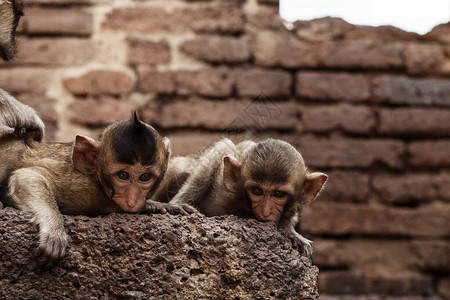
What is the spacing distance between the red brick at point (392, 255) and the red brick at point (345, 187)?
A: 0.84ft

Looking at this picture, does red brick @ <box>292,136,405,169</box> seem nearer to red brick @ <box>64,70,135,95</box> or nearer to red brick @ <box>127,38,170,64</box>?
red brick @ <box>127,38,170,64</box>

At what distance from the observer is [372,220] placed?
3637 millimetres

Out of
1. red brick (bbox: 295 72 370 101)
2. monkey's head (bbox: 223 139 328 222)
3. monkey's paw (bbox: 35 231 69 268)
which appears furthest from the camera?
red brick (bbox: 295 72 370 101)

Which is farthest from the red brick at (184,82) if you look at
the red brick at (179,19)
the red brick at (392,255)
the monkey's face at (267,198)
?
the monkey's face at (267,198)

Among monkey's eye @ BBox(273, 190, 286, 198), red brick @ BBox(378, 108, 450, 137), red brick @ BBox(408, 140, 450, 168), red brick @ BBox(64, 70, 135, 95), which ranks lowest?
red brick @ BBox(408, 140, 450, 168)

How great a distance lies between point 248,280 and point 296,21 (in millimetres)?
2396

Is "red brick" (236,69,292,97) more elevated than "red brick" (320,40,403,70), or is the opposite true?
"red brick" (320,40,403,70)

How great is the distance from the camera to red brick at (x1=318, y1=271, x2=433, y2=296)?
3.59 m

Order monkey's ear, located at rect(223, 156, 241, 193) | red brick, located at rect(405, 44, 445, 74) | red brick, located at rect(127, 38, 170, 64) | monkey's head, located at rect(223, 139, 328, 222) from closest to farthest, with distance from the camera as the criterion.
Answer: monkey's head, located at rect(223, 139, 328, 222), monkey's ear, located at rect(223, 156, 241, 193), red brick, located at rect(127, 38, 170, 64), red brick, located at rect(405, 44, 445, 74)

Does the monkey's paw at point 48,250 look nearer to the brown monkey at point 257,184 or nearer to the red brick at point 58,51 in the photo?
the brown monkey at point 257,184

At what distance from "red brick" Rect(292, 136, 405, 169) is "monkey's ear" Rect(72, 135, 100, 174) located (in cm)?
178

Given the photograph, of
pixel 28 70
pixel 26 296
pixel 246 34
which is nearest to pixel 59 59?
pixel 28 70

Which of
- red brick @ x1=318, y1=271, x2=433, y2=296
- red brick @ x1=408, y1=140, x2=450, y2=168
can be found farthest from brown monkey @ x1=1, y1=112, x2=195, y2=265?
red brick @ x1=408, y1=140, x2=450, y2=168

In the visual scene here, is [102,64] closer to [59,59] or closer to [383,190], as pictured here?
[59,59]
